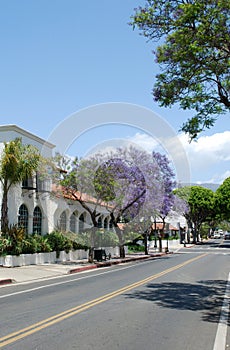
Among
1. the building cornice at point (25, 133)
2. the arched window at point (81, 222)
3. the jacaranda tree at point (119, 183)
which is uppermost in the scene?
the building cornice at point (25, 133)

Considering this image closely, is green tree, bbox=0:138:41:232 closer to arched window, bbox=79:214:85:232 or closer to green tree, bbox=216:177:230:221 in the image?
arched window, bbox=79:214:85:232

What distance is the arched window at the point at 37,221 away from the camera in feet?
88.1

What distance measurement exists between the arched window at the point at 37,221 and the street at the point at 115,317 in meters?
12.5

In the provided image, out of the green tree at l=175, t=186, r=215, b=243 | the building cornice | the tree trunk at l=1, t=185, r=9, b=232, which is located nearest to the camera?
the tree trunk at l=1, t=185, r=9, b=232

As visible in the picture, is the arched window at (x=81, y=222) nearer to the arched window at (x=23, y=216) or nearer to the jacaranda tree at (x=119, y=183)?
the jacaranda tree at (x=119, y=183)

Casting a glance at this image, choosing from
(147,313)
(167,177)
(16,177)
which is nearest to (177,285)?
(147,313)

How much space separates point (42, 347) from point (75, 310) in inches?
125

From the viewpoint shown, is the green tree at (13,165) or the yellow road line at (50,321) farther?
the green tree at (13,165)

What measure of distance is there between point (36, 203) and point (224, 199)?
44.0 meters

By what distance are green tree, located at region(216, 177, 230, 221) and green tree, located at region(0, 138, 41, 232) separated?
154ft

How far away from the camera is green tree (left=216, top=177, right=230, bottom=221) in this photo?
64.0 metres

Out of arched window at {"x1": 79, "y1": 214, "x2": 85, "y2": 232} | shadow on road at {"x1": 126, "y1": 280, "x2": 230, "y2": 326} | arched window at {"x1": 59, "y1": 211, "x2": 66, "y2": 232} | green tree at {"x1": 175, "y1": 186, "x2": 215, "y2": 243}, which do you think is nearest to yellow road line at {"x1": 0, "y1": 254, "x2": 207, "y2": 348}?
shadow on road at {"x1": 126, "y1": 280, "x2": 230, "y2": 326}

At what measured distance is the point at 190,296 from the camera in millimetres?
12070

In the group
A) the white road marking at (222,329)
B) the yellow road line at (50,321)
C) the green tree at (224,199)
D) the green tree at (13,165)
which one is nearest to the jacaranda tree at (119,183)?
the green tree at (13,165)
